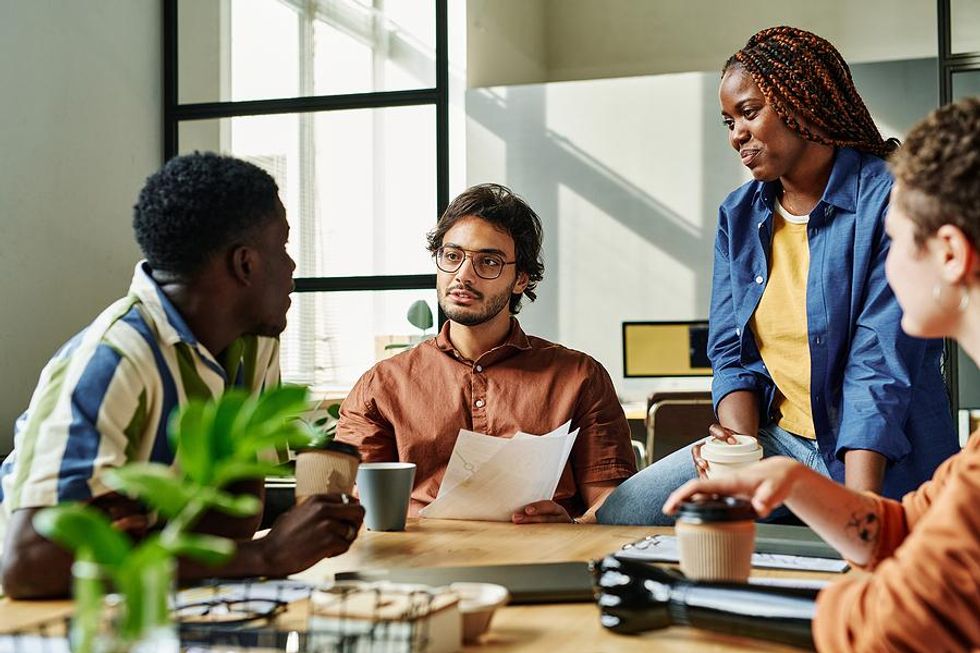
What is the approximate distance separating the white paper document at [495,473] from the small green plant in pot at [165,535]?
1.25 metres

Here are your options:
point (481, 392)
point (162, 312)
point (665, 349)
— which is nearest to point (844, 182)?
point (481, 392)

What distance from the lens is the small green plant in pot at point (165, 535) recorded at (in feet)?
1.73

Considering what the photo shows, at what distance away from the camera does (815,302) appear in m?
2.10

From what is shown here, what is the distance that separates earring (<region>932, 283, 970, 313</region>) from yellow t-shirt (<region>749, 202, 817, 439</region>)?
115 cm

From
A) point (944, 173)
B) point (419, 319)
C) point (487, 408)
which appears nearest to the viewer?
point (944, 173)

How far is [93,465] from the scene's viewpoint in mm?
1218

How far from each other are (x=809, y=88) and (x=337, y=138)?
2525mm

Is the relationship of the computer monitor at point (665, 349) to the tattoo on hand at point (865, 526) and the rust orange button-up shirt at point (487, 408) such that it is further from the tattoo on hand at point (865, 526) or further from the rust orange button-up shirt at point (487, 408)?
the tattoo on hand at point (865, 526)

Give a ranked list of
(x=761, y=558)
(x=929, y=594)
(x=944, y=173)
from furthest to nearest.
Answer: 1. (x=761, y=558)
2. (x=944, y=173)
3. (x=929, y=594)

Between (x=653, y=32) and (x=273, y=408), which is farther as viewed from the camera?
(x=653, y=32)

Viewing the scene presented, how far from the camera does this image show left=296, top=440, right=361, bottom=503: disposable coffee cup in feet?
4.84

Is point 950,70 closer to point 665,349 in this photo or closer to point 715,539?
point 665,349

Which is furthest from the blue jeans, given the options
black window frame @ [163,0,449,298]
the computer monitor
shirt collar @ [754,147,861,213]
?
the computer monitor

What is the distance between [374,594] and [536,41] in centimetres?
668
